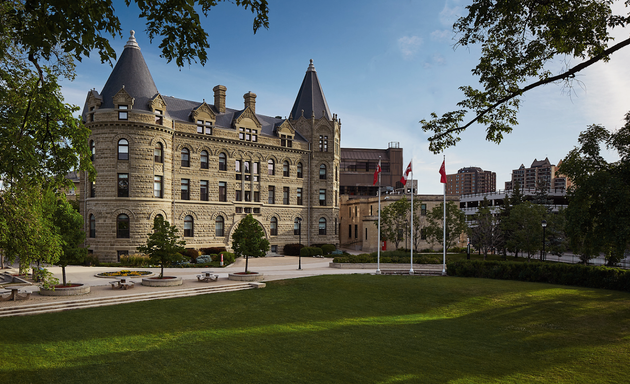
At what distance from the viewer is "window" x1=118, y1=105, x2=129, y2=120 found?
39.4 meters

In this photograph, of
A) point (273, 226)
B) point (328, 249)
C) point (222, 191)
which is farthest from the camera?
point (328, 249)

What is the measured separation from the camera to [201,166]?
151 ft

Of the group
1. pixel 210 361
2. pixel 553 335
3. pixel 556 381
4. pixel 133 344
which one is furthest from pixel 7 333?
pixel 553 335

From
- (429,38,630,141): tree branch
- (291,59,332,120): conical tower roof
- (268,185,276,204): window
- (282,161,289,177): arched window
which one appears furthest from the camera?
(291,59,332,120): conical tower roof

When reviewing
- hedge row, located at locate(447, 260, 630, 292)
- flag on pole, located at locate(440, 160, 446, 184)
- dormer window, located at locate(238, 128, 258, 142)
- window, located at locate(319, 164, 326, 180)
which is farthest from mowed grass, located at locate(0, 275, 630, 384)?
window, located at locate(319, 164, 326, 180)

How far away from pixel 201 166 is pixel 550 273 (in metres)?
35.6

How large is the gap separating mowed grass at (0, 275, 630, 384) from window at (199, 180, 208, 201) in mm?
24679

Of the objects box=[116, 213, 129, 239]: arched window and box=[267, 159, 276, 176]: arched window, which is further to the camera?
box=[267, 159, 276, 176]: arched window

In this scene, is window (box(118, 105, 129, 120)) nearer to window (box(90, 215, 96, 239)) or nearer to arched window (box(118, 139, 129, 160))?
arched window (box(118, 139, 129, 160))

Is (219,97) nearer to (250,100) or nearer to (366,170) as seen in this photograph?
(250,100)

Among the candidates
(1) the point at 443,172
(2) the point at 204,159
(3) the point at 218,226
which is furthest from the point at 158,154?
(1) the point at 443,172

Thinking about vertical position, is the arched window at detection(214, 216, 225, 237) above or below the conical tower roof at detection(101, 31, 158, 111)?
below

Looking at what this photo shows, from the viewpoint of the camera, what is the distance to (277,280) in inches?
1112

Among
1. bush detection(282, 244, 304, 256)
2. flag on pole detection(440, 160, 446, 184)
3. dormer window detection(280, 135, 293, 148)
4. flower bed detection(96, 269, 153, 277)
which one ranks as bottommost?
bush detection(282, 244, 304, 256)
